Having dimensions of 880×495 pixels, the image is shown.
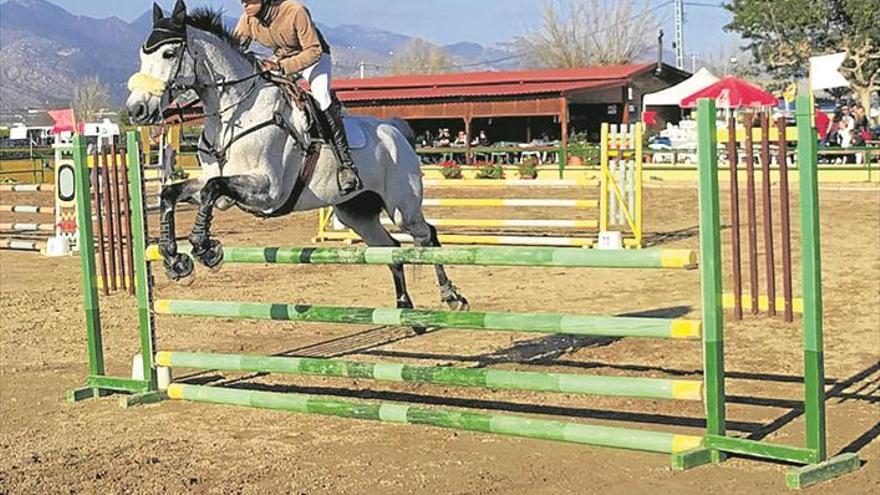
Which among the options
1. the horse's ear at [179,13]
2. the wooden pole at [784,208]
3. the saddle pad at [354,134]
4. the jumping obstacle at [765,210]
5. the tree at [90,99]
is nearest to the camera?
the wooden pole at [784,208]

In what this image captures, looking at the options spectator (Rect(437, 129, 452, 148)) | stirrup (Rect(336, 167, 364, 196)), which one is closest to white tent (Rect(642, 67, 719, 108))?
spectator (Rect(437, 129, 452, 148))

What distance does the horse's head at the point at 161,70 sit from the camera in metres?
6.62

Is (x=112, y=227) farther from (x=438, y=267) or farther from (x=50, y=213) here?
(x=50, y=213)

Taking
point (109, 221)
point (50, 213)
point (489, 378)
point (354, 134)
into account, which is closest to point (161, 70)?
point (354, 134)

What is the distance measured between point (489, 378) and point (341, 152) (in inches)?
97.2

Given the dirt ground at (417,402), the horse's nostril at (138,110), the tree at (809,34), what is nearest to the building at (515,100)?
the tree at (809,34)

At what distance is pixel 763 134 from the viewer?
25.1ft

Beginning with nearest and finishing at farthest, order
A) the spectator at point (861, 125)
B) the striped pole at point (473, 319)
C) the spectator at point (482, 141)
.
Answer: the striped pole at point (473, 319) → the spectator at point (861, 125) → the spectator at point (482, 141)

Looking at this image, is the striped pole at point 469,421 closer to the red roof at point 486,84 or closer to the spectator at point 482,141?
the red roof at point 486,84

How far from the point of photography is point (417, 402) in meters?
7.03

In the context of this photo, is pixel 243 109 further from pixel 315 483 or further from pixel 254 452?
pixel 315 483

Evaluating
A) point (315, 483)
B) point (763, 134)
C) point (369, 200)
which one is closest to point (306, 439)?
point (315, 483)

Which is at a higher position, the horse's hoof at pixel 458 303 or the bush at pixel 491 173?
the bush at pixel 491 173

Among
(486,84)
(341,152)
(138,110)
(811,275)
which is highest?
(486,84)
